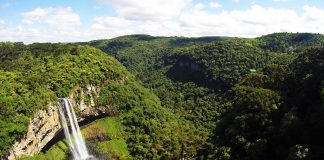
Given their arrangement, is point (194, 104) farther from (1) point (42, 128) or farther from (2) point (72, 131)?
(1) point (42, 128)

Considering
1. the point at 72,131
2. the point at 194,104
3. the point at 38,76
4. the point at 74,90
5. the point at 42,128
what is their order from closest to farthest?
the point at 42,128 < the point at 38,76 < the point at 72,131 < the point at 74,90 < the point at 194,104

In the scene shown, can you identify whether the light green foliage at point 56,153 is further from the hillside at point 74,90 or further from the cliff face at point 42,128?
the cliff face at point 42,128

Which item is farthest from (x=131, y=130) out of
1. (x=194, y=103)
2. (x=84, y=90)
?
(x=194, y=103)

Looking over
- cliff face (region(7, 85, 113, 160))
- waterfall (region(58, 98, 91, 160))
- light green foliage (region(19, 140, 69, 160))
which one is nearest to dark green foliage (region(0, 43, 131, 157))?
cliff face (region(7, 85, 113, 160))

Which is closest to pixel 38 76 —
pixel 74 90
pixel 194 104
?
pixel 74 90

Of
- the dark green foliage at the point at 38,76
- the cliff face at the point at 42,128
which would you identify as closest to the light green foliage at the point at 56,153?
the cliff face at the point at 42,128

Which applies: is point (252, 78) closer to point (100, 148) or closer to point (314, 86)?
point (314, 86)

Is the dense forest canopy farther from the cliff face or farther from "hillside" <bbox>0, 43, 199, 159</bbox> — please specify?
the cliff face
